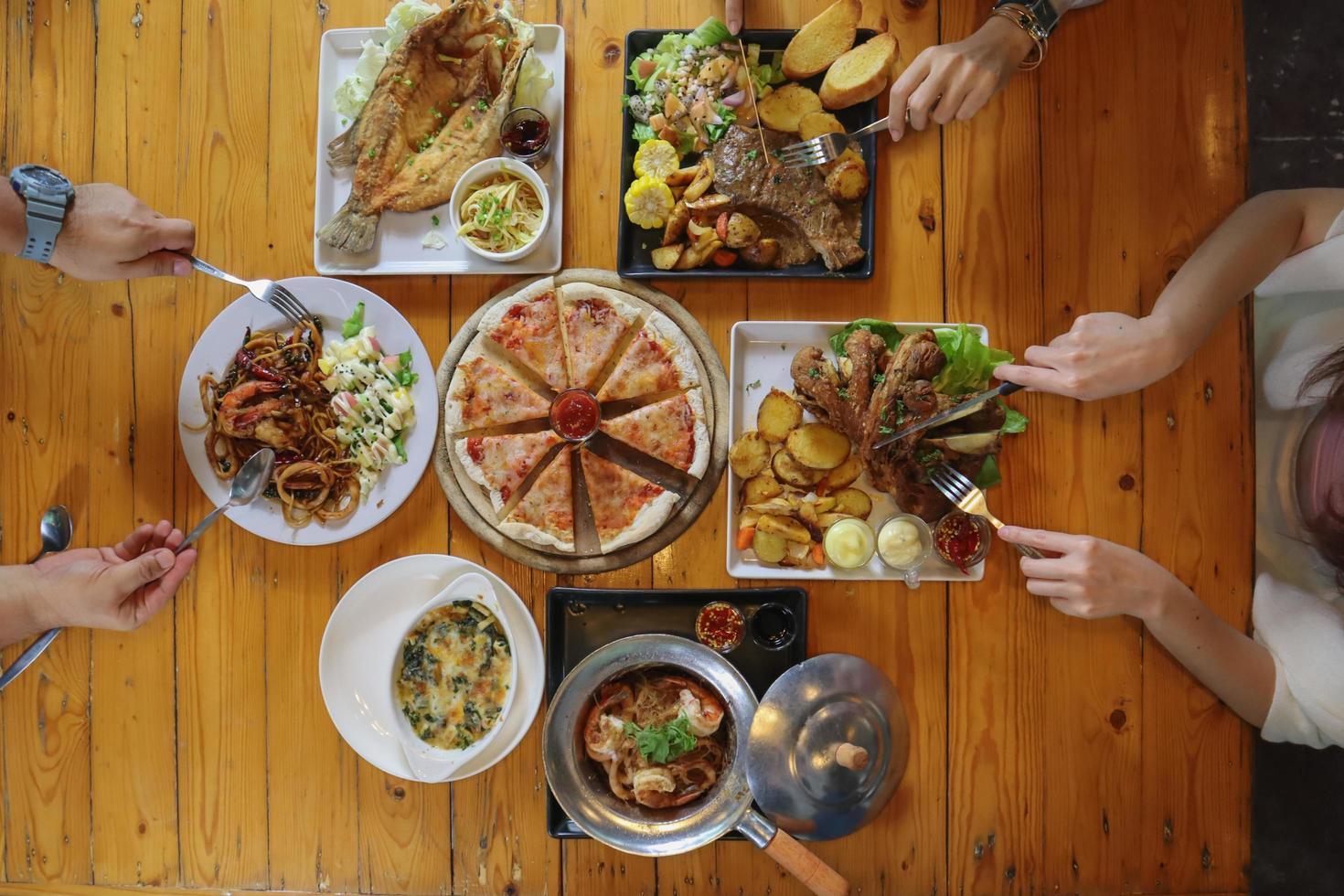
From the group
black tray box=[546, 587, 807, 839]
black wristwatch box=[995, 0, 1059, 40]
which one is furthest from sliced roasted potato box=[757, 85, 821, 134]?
black tray box=[546, 587, 807, 839]

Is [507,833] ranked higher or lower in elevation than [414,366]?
lower

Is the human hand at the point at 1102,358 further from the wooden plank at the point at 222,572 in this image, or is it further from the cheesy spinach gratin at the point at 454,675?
the wooden plank at the point at 222,572

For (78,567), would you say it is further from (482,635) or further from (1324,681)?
(1324,681)

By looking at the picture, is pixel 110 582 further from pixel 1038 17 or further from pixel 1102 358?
pixel 1038 17

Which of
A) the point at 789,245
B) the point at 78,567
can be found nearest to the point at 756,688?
the point at 789,245

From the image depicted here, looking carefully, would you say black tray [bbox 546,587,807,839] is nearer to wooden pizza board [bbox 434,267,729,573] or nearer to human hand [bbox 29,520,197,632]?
wooden pizza board [bbox 434,267,729,573]

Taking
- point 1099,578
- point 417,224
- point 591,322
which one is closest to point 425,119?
point 417,224
